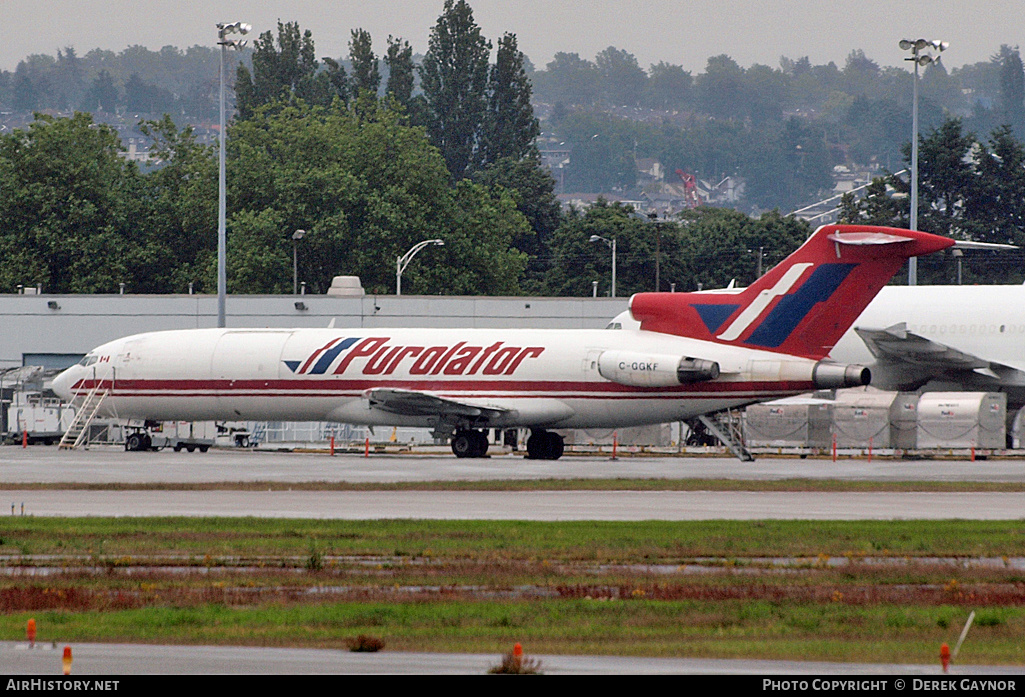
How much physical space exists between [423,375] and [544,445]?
445 centimetres

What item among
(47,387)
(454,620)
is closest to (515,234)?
(47,387)

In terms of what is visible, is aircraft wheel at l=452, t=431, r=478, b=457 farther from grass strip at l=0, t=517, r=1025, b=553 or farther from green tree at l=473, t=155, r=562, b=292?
green tree at l=473, t=155, r=562, b=292

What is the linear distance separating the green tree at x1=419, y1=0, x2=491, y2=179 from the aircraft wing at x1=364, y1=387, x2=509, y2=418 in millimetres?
121464

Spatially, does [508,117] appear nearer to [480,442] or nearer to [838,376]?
[480,442]

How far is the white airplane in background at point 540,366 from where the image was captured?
44062mm

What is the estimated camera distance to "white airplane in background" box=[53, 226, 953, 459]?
4406 cm

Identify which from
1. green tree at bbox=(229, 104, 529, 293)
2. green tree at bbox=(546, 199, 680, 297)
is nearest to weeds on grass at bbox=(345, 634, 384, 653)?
green tree at bbox=(229, 104, 529, 293)

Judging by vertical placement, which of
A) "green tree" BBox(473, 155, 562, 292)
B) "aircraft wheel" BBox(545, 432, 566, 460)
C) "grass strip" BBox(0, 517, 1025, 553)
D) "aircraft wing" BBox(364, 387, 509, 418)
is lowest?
"aircraft wheel" BBox(545, 432, 566, 460)

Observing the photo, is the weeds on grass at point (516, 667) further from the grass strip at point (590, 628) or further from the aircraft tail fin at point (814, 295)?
the aircraft tail fin at point (814, 295)

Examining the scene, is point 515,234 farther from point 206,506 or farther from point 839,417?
point 206,506

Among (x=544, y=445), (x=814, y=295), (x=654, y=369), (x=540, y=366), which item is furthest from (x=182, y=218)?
(x=814, y=295)

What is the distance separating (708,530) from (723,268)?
113m

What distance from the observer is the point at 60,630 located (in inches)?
579

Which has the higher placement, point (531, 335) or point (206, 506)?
point (531, 335)
